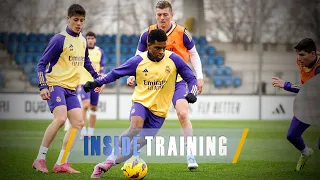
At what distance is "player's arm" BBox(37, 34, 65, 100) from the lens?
938 centimetres

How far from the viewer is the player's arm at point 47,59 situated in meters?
9.38

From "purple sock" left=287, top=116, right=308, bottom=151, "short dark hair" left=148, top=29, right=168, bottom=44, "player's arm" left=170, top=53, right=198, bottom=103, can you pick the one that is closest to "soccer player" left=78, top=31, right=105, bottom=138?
"purple sock" left=287, top=116, right=308, bottom=151

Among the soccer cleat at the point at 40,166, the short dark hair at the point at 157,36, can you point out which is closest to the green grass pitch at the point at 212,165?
the soccer cleat at the point at 40,166

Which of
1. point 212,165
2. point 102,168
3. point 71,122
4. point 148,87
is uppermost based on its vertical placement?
point 148,87

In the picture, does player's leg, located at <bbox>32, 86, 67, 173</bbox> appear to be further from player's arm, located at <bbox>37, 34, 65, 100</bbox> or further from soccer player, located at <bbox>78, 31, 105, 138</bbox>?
soccer player, located at <bbox>78, 31, 105, 138</bbox>

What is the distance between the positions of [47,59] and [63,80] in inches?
15.4

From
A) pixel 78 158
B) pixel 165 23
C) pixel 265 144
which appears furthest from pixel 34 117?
pixel 165 23

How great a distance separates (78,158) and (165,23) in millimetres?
2814

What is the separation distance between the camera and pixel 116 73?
27.9 ft

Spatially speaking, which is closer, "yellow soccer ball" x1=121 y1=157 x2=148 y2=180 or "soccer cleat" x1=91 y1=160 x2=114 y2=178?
"yellow soccer ball" x1=121 y1=157 x2=148 y2=180

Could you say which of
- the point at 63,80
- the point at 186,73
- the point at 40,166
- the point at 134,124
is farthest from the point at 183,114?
the point at 40,166

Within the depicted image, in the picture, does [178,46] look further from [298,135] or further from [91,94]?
[91,94]

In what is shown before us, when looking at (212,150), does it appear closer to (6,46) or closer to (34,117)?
(34,117)

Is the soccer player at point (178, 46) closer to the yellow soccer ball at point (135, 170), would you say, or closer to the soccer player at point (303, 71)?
the soccer player at point (303, 71)
